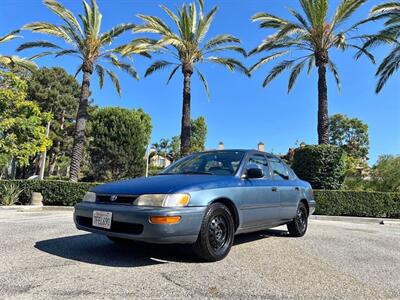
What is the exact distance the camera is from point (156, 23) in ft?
62.5

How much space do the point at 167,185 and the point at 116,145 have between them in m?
30.0

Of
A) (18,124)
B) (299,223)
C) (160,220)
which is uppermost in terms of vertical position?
(18,124)

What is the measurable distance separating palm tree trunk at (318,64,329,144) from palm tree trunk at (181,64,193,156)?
21.5 ft

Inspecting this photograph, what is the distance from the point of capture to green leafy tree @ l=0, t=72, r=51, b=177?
1659 cm

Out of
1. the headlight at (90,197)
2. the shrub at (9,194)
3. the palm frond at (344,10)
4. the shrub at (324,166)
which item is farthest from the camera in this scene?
the palm frond at (344,10)

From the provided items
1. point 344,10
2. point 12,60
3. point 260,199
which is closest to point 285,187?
point 260,199

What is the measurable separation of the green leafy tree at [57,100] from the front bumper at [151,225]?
121 feet

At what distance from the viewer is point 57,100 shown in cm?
3997

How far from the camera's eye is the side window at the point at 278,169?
634cm

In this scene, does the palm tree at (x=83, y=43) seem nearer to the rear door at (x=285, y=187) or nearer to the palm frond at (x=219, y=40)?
the palm frond at (x=219, y=40)

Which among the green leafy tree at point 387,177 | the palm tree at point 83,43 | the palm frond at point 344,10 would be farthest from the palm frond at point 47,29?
the green leafy tree at point 387,177

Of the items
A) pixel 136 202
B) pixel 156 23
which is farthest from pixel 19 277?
pixel 156 23

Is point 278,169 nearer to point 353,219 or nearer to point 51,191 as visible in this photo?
point 353,219

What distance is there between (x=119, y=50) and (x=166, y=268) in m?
17.1
